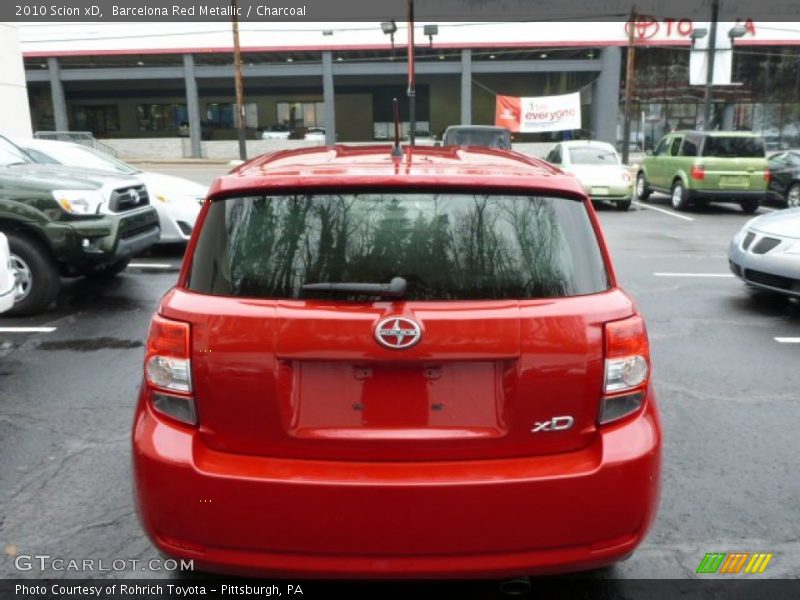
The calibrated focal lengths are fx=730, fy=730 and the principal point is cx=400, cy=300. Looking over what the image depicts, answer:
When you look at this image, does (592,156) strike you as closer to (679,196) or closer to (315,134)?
(679,196)

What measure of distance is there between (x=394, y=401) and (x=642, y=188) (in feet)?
59.9

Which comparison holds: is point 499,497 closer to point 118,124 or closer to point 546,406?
point 546,406

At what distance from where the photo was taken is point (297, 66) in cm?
3803

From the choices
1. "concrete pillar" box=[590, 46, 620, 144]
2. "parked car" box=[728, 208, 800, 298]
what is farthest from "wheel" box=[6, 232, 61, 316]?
"concrete pillar" box=[590, 46, 620, 144]

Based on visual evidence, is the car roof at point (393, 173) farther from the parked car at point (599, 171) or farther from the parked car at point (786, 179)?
the parked car at point (786, 179)

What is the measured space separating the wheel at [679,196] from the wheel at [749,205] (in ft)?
3.80

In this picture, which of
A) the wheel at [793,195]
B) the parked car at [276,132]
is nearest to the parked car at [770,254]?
the wheel at [793,195]

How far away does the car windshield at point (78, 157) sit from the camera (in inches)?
362

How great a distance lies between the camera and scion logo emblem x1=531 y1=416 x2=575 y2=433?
7.54 feet

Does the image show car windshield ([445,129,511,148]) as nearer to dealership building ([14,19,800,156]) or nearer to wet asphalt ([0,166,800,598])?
wet asphalt ([0,166,800,598])

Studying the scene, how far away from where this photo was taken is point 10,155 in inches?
306

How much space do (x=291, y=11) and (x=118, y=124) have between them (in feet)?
49.2

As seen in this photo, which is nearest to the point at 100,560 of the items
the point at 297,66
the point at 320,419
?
the point at 320,419

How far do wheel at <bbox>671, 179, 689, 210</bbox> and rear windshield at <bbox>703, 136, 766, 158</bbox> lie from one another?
88 cm
